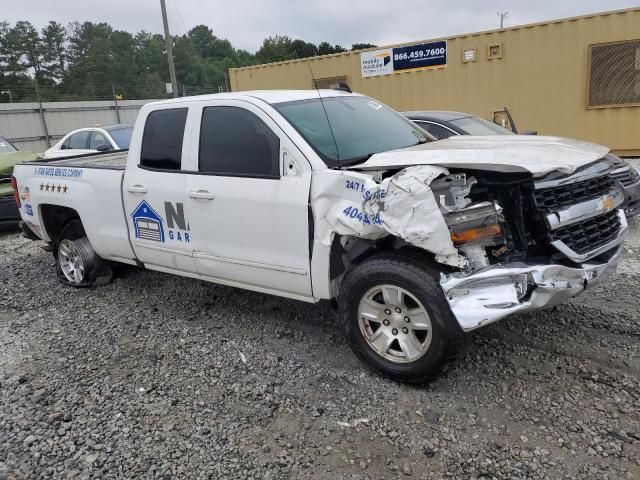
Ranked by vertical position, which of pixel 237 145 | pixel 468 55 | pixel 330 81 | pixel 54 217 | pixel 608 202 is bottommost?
pixel 54 217

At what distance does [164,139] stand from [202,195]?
753mm

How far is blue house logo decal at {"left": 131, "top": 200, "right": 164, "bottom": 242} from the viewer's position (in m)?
4.53

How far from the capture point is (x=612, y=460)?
2658 mm

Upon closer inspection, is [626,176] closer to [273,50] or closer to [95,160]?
[95,160]

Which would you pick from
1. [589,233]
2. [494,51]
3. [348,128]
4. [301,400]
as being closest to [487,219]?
[589,233]

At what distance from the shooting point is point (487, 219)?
3.06m

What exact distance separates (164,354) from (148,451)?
1.19m

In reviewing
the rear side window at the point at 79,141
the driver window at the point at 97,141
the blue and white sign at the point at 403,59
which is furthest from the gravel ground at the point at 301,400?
the blue and white sign at the point at 403,59

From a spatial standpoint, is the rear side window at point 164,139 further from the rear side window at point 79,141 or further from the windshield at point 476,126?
the rear side window at point 79,141

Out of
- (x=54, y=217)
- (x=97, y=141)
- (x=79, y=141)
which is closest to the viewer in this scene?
(x=54, y=217)

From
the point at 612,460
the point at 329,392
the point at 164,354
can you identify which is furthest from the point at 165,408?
the point at 612,460

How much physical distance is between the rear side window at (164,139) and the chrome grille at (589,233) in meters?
2.88

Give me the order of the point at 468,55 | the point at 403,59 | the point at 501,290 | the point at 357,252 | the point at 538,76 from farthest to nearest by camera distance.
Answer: the point at 403,59 < the point at 468,55 < the point at 538,76 < the point at 357,252 < the point at 501,290

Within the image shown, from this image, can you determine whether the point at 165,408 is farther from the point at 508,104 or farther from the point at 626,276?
the point at 508,104
